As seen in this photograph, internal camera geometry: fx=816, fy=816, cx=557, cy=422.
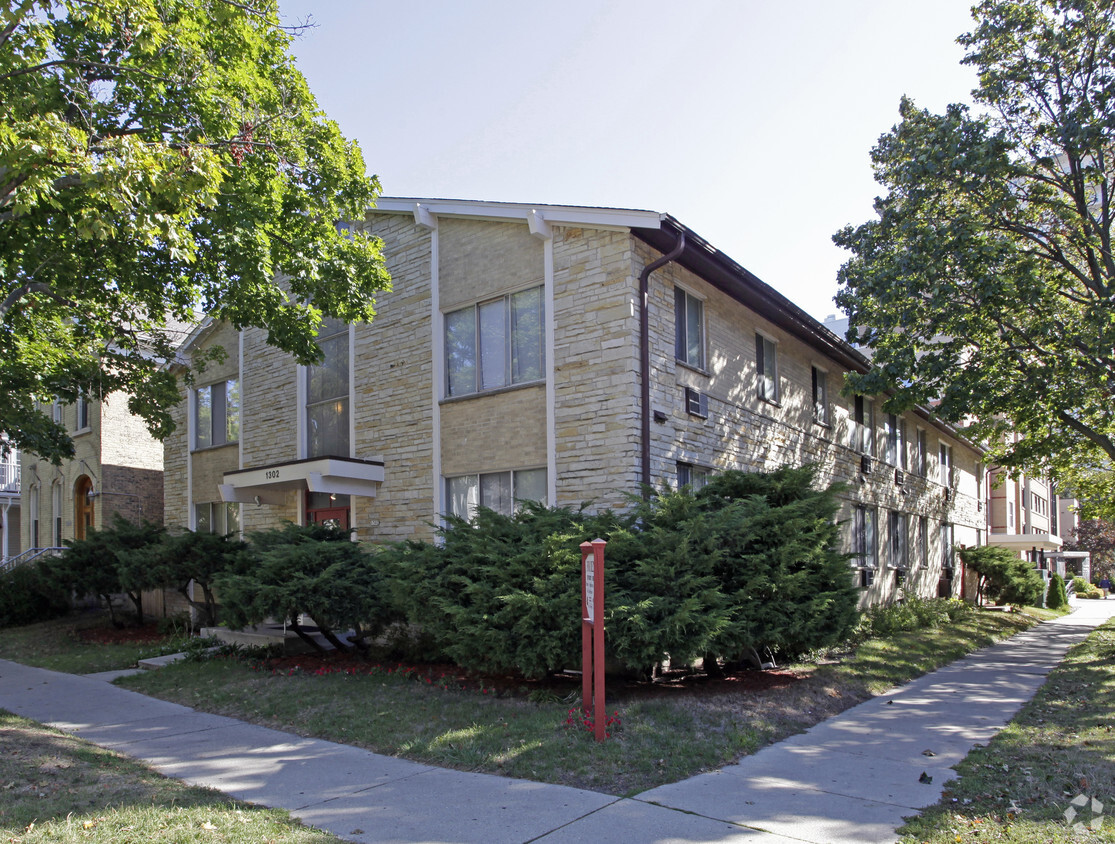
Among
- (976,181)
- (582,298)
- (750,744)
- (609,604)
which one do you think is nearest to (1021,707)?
(750,744)

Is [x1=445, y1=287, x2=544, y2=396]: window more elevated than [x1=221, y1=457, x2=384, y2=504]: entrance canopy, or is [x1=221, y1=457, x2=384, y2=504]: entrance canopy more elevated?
[x1=445, y1=287, x2=544, y2=396]: window

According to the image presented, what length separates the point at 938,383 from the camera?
16156 mm

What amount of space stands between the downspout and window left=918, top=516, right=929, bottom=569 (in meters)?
15.7

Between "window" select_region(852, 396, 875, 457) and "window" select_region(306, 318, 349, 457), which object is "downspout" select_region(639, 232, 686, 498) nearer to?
"window" select_region(306, 318, 349, 457)

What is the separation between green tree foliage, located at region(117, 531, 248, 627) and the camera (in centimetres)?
1465

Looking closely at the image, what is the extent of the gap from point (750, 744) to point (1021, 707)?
14.3 ft

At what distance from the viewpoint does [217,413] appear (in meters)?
18.1

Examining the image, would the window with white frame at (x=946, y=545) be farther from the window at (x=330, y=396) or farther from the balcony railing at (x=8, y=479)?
the balcony railing at (x=8, y=479)

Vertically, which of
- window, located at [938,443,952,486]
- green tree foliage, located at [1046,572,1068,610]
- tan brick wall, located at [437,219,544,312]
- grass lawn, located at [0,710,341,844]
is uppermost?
tan brick wall, located at [437,219,544,312]

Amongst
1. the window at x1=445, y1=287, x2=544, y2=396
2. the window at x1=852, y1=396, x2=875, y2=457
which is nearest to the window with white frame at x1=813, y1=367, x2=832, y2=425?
the window at x1=852, y1=396, x2=875, y2=457

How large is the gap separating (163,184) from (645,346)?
5.96 metres

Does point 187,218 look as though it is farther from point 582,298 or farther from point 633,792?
point 633,792

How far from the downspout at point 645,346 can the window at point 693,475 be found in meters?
1.25

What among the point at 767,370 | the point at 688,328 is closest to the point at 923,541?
the point at 767,370
